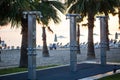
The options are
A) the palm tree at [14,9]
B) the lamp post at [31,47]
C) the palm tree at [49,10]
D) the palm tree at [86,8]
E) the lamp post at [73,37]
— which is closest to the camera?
the lamp post at [31,47]

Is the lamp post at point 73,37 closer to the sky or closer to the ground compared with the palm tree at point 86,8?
closer to the ground

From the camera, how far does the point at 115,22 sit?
5475 centimetres

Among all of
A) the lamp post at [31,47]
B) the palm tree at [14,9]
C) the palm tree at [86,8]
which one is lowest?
the lamp post at [31,47]

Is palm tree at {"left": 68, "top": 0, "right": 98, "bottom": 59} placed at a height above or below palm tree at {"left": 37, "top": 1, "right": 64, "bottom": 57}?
above

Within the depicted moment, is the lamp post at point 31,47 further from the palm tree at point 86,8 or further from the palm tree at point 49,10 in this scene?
the palm tree at point 86,8

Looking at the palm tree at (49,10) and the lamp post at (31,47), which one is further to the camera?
the palm tree at (49,10)

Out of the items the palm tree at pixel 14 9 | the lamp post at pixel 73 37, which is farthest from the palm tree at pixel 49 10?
the lamp post at pixel 73 37

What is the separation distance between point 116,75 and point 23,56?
5.65 meters

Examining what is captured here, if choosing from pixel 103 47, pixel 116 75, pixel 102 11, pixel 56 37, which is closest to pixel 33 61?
pixel 116 75

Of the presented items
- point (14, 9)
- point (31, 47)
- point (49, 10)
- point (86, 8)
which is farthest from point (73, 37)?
point (86, 8)

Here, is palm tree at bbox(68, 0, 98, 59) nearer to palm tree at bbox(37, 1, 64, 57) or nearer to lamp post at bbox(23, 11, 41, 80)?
palm tree at bbox(37, 1, 64, 57)

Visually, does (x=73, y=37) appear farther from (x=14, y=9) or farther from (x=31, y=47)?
(x=31, y=47)

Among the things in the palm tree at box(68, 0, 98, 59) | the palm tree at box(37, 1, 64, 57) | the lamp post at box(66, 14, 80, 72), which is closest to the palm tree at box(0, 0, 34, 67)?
the palm tree at box(37, 1, 64, 57)

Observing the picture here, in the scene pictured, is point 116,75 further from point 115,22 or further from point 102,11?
point 115,22
